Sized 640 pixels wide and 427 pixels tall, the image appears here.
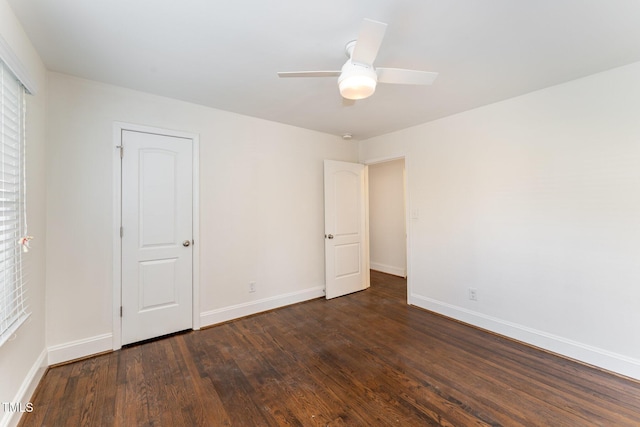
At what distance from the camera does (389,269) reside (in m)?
5.49

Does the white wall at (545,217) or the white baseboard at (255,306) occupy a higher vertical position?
the white wall at (545,217)

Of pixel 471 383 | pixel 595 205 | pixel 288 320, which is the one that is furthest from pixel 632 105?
pixel 288 320

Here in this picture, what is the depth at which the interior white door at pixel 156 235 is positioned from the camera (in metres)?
2.58

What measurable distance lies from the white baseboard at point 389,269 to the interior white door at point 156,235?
3781 millimetres

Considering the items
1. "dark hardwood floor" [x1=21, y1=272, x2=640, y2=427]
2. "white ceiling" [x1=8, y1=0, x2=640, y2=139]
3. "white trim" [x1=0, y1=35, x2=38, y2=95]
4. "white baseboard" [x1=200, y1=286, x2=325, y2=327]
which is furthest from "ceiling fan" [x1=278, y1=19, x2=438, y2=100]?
"white baseboard" [x1=200, y1=286, x2=325, y2=327]

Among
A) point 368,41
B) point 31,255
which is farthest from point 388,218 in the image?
point 31,255

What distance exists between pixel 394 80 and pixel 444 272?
249cm

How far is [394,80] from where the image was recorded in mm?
1771

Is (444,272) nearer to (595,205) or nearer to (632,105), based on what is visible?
(595,205)

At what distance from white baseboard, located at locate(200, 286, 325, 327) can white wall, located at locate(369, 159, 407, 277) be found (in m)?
2.06

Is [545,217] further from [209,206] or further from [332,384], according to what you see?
[209,206]

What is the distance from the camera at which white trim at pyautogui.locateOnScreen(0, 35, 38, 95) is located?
1403 millimetres

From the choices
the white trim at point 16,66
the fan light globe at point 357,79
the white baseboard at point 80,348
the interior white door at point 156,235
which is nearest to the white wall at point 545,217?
the fan light globe at point 357,79

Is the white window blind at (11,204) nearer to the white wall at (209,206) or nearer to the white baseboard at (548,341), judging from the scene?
the white wall at (209,206)
